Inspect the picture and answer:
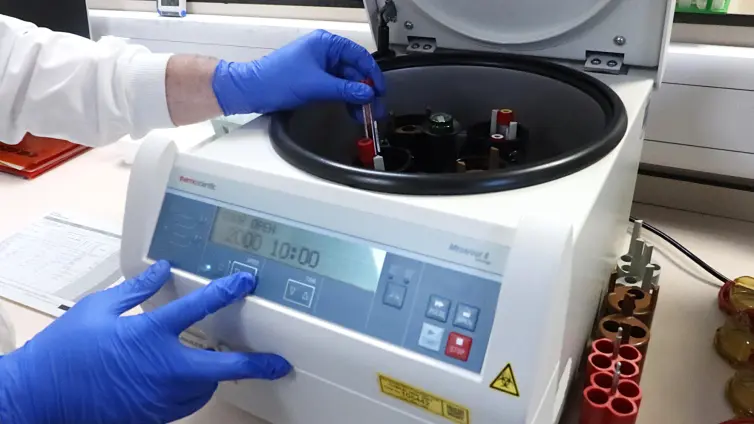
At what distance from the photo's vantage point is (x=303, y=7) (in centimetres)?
159

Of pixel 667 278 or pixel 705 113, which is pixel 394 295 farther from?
pixel 705 113

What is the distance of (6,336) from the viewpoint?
86cm

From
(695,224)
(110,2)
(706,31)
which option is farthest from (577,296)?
(110,2)

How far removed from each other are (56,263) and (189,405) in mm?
544

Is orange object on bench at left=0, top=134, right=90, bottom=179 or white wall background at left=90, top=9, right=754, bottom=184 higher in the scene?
white wall background at left=90, top=9, right=754, bottom=184

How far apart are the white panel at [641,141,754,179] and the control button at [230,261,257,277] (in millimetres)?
833

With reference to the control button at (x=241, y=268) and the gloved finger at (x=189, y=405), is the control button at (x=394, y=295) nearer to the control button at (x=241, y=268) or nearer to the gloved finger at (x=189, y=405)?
the control button at (x=241, y=268)

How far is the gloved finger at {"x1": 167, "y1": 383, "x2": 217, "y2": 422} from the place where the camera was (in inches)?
28.4

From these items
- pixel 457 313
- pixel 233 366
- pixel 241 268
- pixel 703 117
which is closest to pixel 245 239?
pixel 241 268

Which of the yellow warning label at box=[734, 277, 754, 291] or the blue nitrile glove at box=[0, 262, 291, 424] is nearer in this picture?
the blue nitrile glove at box=[0, 262, 291, 424]

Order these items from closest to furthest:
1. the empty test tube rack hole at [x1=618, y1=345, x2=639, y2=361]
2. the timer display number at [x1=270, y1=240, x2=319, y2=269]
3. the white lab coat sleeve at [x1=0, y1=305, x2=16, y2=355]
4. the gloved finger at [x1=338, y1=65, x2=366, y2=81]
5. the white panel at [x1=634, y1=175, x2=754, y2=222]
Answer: the timer display number at [x1=270, y1=240, x2=319, y2=269]
the empty test tube rack hole at [x1=618, y1=345, x2=639, y2=361]
the white lab coat sleeve at [x1=0, y1=305, x2=16, y2=355]
the gloved finger at [x1=338, y1=65, x2=366, y2=81]
the white panel at [x1=634, y1=175, x2=754, y2=222]

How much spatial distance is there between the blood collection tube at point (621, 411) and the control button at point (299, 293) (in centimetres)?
34

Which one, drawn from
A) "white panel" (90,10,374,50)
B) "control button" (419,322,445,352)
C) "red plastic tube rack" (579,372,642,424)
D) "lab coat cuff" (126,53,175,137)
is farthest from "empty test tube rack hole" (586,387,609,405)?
"white panel" (90,10,374,50)

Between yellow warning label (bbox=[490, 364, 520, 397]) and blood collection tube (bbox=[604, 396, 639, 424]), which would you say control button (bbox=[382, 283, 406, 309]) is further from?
blood collection tube (bbox=[604, 396, 639, 424])
